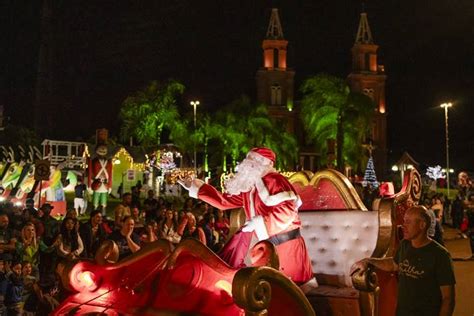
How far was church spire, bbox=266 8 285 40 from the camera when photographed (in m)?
56.6

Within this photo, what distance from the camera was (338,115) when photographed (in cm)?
4441

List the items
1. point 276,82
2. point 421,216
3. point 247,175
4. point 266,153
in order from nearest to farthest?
point 421,216 → point 247,175 → point 266,153 → point 276,82

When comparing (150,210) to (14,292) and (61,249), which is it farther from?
(14,292)

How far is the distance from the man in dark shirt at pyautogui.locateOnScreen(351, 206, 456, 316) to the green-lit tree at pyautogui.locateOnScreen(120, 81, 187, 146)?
40179 mm

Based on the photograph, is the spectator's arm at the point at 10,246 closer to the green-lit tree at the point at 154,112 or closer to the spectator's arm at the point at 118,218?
the spectator's arm at the point at 118,218

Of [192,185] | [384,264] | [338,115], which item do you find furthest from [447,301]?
[338,115]

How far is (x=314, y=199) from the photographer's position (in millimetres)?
6426

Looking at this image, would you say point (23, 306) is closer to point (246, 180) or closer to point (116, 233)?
point (116, 233)

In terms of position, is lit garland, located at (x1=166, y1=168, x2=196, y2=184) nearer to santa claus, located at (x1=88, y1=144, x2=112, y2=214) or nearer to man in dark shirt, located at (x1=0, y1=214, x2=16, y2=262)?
santa claus, located at (x1=88, y1=144, x2=112, y2=214)

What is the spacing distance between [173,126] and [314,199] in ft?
123

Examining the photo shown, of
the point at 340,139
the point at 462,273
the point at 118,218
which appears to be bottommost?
the point at 462,273

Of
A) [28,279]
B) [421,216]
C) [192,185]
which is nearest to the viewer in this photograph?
[421,216]

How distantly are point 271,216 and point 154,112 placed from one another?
129 feet

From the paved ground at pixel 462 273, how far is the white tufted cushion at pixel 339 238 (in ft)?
8.41
